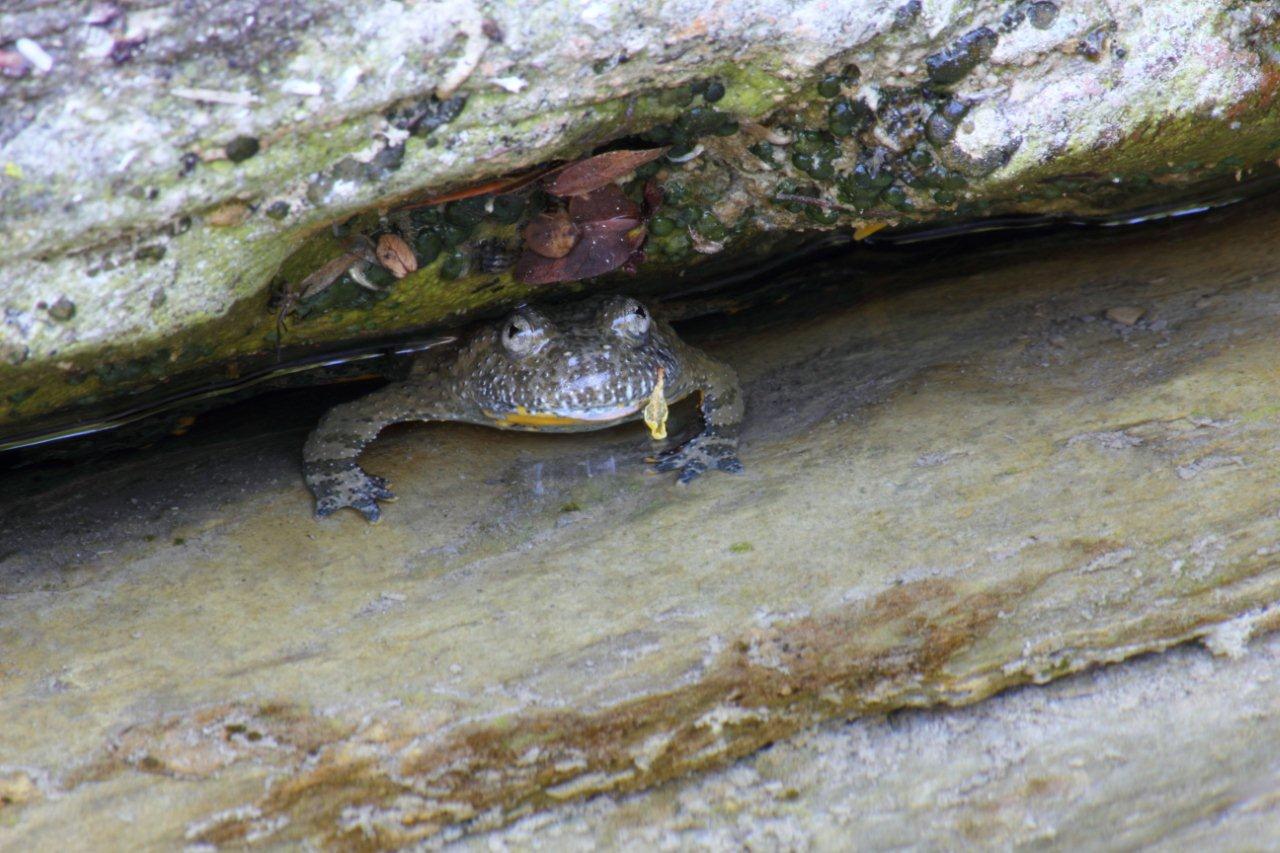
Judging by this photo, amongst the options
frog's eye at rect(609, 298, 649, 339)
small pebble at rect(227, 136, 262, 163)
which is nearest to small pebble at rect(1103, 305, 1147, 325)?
frog's eye at rect(609, 298, 649, 339)

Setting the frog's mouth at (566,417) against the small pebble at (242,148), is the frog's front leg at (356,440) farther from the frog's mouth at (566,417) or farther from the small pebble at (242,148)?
the small pebble at (242,148)

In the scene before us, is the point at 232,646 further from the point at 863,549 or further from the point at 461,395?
the point at 863,549

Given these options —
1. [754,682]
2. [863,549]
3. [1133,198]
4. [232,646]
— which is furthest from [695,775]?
[1133,198]

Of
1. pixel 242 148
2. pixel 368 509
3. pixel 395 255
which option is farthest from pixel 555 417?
pixel 242 148

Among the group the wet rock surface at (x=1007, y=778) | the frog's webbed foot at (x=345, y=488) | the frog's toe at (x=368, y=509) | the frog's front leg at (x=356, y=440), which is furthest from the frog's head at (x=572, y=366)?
the wet rock surface at (x=1007, y=778)

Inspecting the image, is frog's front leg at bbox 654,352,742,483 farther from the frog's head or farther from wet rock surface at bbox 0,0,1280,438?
wet rock surface at bbox 0,0,1280,438

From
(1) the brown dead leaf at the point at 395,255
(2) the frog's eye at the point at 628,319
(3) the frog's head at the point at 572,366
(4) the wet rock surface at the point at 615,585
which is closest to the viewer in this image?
(4) the wet rock surface at the point at 615,585

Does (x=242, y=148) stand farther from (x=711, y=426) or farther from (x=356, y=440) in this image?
(x=711, y=426)
